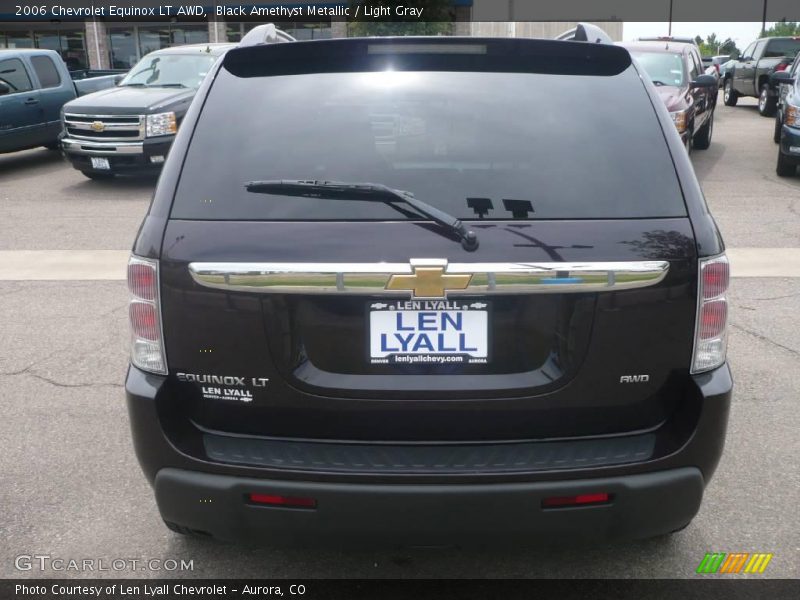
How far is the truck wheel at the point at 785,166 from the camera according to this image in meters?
11.9

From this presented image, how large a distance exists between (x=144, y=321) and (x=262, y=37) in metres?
1.38

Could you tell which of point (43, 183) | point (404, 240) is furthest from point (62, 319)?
Answer: point (43, 183)

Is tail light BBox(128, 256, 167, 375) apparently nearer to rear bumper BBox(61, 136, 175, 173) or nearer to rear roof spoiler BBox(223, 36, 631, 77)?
rear roof spoiler BBox(223, 36, 631, 77)

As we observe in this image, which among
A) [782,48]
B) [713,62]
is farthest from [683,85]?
[713,62]

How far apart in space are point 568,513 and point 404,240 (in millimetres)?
925

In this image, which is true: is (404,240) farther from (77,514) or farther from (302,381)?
(77,514)

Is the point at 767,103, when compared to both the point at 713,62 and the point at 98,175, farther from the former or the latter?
the point at 98,175

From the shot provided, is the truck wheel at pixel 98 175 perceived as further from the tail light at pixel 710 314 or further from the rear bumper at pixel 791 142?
the tail light at pixel 710 314

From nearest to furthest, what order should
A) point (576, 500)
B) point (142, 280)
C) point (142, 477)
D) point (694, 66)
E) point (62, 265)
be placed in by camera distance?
1. point (576, 500)
2. point (142, 280)
3. point (142, 477)
4. point (62, 265)
5. point (694, 66)

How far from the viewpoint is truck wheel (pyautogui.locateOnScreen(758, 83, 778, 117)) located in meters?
20.3

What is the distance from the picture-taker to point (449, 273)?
2.36 metres

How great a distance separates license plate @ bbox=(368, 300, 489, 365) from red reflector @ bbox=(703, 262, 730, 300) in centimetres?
68

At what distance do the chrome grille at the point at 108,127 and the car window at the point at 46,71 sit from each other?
110 inches

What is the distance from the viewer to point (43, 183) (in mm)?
12953
